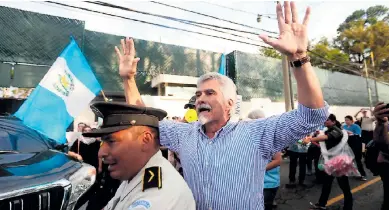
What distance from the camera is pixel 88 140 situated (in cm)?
510

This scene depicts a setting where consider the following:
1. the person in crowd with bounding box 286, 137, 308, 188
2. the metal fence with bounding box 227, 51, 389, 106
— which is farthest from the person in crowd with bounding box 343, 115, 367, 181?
the metal fence with bounding box 227, 51, 389, 106

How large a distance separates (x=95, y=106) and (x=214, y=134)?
80 cm

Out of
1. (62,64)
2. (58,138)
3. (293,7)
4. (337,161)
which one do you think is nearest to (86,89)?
(62,64)

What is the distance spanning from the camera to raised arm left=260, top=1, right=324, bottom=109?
4.85 ft

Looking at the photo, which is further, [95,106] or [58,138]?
[58,138]

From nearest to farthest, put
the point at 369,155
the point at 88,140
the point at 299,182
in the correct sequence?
the point at 369,155 < the point at 88,140 < the point at 299,182

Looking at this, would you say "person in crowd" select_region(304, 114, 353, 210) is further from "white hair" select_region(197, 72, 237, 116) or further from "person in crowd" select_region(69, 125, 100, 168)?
"person in crowd" select_region(69, 125, 100, 168)

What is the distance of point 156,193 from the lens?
1.33 meters

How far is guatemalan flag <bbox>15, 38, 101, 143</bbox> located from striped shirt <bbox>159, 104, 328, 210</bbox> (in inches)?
128

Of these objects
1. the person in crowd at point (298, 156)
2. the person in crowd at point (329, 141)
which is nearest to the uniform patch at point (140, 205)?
the person in crowd at point (329, 141)

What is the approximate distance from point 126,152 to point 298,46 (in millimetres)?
1092

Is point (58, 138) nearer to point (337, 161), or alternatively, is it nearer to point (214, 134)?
point (214, 134)

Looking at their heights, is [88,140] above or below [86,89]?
below

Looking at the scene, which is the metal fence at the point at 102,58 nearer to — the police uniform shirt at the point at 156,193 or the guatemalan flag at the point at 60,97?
the guatemalan flag at the point at 60,97
